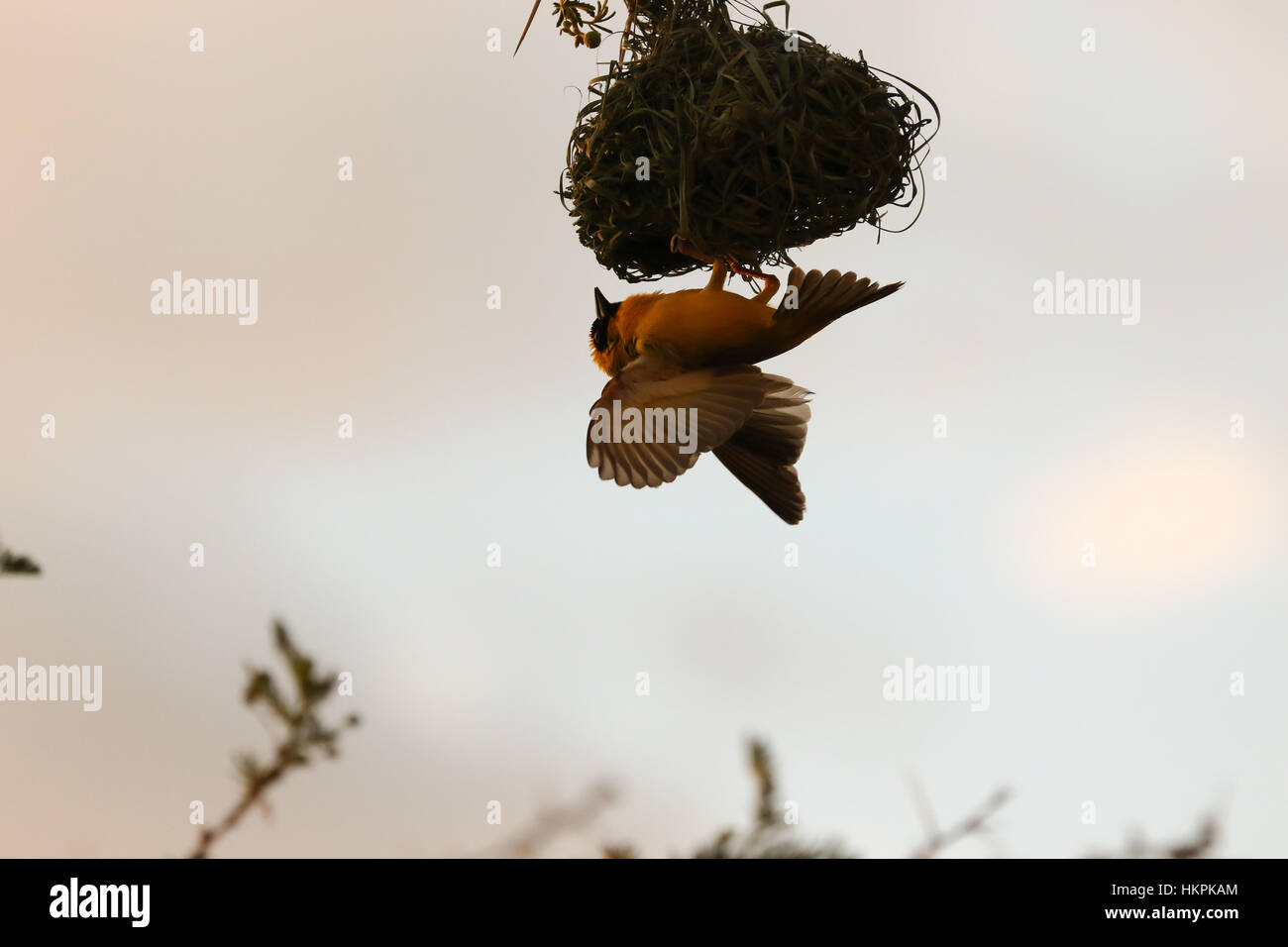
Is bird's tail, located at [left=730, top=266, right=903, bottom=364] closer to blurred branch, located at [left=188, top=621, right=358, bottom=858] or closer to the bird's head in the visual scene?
the bird's head

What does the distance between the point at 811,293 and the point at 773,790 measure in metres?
0.85

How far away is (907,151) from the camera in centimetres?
195

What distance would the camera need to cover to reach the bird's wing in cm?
187

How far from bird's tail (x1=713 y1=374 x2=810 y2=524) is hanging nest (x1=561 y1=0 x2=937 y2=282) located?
30 cm

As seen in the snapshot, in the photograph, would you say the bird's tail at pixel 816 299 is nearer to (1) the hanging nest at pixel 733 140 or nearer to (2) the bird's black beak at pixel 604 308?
(1) the hanging nest at pixel 733 140

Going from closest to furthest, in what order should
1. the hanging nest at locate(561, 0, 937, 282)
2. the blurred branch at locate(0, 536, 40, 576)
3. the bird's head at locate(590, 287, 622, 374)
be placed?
the blurred branch at locate(0, 536, 40, 576), the hanging nest at locate(561, 0, 937, 282), the bird's head at locate(590, 287, 622, 374)

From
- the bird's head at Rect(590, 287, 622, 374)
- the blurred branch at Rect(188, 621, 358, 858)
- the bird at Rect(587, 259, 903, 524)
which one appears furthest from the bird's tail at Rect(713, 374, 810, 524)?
the blurred branch at Rect(188, 621, 358, 858)

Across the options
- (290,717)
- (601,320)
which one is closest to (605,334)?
(601,320)

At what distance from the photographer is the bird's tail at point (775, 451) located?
7.14ft

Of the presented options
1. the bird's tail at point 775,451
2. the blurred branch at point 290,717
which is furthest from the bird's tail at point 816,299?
the blurred branch at point 290,717

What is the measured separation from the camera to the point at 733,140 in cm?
179

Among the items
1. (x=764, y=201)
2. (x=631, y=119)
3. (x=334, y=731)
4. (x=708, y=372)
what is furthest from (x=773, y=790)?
(x=631, y=119)

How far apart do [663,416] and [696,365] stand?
0.12 metres

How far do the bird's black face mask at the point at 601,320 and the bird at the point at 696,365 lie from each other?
2.5 inches
